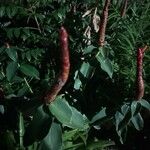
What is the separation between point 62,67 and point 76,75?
87 cm

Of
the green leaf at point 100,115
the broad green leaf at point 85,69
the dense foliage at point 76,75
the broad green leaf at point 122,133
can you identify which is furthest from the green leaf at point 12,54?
the broad green leaf at point 122,133

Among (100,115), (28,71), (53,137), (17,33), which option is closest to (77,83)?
(100,115)

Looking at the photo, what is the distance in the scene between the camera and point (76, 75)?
8.24 feet

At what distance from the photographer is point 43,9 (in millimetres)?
3469

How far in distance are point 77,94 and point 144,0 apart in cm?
170

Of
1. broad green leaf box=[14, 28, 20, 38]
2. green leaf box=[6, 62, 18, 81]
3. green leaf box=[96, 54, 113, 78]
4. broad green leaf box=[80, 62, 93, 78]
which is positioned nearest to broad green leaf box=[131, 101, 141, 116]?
green leaf box=[96, 54, 113, 78]

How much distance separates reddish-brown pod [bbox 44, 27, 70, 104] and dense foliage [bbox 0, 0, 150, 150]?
0.19 feet

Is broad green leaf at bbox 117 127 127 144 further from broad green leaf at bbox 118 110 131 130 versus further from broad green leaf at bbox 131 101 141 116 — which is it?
broad green leaf at bbox 131 101 141 116

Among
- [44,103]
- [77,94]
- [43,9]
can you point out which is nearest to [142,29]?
[43,9]

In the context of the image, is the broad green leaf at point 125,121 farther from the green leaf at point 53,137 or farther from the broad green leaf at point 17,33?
the broad green leaf at point 17,33

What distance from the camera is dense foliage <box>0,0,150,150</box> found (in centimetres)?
227

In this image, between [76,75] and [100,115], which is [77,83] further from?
[100,115]

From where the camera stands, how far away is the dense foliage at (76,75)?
2.27 m

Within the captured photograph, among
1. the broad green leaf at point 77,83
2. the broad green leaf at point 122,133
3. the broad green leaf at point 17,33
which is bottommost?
the broad green leaf at point 122,133
